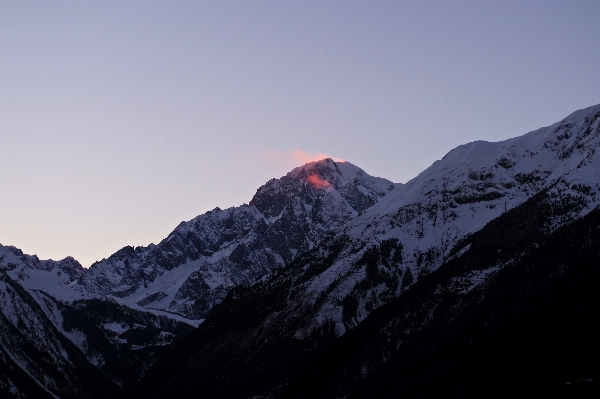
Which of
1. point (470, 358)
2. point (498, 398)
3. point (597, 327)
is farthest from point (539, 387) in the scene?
point (470, 358)

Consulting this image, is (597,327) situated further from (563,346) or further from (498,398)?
(498,398)

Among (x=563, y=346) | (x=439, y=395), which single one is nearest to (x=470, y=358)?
(x=439, y=395)

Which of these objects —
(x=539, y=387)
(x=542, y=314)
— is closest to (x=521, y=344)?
(x=542, y=314)

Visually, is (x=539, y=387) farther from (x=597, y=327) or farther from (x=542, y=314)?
(x=542, y=314)

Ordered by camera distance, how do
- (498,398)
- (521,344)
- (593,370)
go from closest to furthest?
(593,370) < (498,398) < (521,344)

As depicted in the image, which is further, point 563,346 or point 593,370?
point 563,346

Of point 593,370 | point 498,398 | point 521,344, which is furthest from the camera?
point 521,344

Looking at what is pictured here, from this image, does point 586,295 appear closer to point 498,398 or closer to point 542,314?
point 542,314

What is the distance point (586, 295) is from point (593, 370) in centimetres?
3992

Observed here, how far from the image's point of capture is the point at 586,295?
195375mm

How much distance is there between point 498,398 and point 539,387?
1050 centimetres

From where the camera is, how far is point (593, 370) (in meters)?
158

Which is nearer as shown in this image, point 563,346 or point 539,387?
point 539,387

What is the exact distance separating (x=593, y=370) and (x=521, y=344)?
31.0 m
